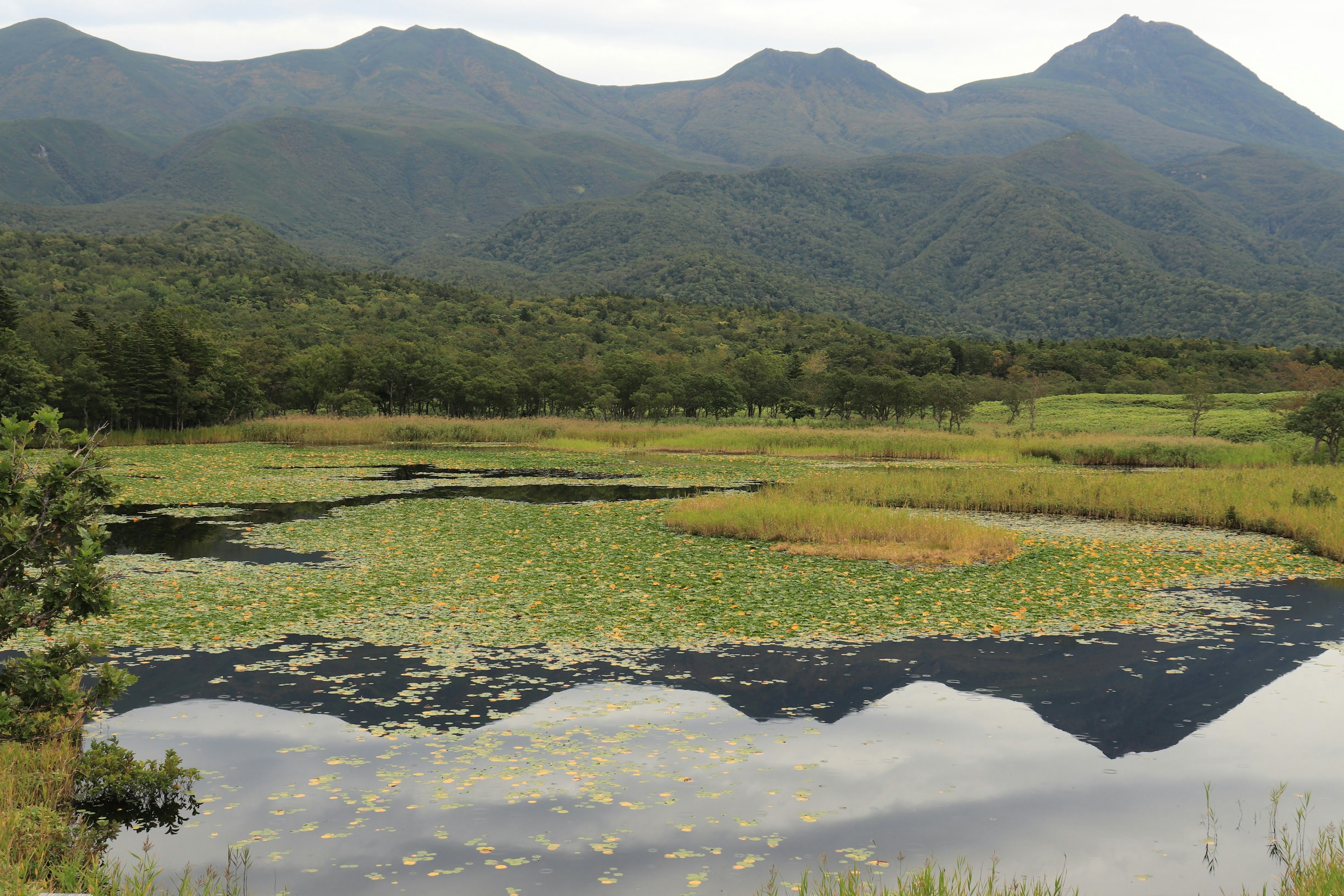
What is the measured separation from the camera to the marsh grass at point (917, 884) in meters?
7.67

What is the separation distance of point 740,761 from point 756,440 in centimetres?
5460

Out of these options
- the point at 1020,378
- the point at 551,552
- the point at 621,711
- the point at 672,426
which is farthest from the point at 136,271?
the point at 621,711

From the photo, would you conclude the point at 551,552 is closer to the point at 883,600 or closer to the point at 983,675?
the point at 883,600

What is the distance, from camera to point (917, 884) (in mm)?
7773

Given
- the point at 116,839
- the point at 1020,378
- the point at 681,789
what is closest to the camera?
the point at 116,839

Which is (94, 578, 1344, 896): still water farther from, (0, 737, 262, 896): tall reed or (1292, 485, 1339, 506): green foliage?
(1292, 485, 1339, 506): green foliage

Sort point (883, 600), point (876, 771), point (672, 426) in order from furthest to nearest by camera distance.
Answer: point (672, 426) < point (883, 600) < point (876, 771)

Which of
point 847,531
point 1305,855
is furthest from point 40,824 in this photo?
point 847,531

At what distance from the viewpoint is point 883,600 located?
20.2m

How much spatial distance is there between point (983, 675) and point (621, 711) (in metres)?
6.30

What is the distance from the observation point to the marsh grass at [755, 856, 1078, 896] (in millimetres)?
7672

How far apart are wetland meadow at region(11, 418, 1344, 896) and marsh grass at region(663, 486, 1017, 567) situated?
13 cm

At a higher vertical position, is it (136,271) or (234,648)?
(136,271)

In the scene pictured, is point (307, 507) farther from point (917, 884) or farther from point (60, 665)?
point (917, 884)
